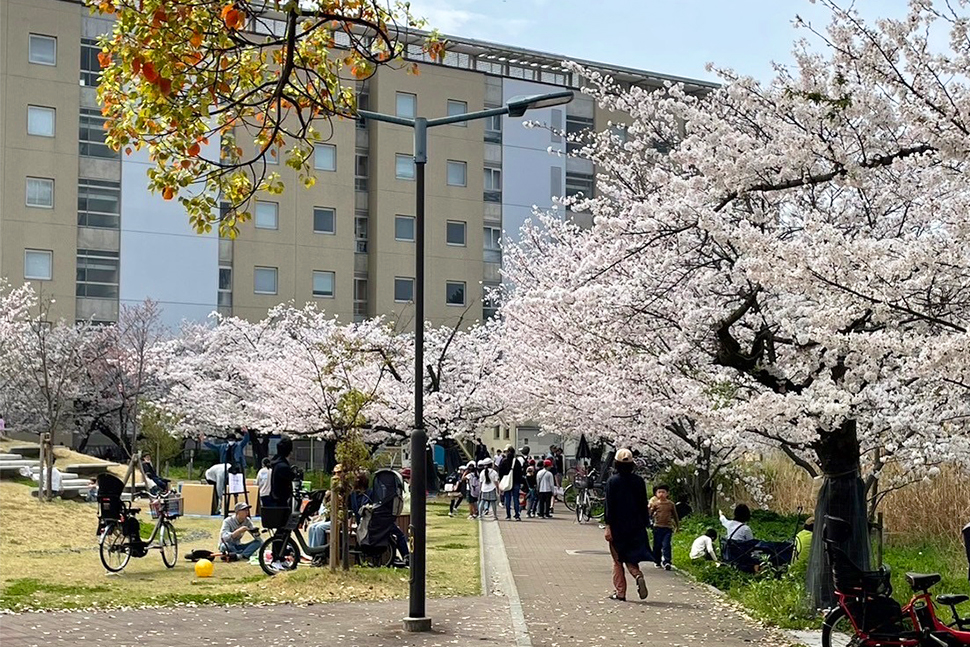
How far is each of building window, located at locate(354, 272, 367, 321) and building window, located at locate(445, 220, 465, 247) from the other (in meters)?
4.96

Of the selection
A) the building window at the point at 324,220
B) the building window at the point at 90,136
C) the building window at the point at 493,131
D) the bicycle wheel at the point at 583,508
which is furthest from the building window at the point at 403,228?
the bicycle wheel at the point at 583,508

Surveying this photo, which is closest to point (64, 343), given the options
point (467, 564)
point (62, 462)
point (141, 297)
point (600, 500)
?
point (141, 297)

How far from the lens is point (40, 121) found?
6069cm

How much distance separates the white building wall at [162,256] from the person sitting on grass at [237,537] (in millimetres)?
45120

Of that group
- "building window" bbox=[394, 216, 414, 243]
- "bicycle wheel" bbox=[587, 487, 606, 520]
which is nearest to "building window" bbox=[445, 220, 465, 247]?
"building window" bbox=[394, 216, 414, 243]

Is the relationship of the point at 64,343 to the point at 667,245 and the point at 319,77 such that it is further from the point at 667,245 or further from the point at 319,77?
the point at 319,77

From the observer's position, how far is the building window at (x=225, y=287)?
66000 millimetres

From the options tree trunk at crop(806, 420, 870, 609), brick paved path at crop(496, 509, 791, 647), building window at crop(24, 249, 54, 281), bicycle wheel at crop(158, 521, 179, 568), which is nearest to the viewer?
brick paved path at crop(496, 509, 791, 647)

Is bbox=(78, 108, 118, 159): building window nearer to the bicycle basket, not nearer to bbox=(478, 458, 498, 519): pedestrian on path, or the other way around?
bbox=(478, 458, 498, 519): pedestrian on path

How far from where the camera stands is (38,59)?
2403 inches

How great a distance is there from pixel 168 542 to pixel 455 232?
52070 mm

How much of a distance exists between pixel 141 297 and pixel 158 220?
157 inches

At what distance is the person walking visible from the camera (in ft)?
110

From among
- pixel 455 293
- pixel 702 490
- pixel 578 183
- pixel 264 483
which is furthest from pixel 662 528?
pixel 578 183
